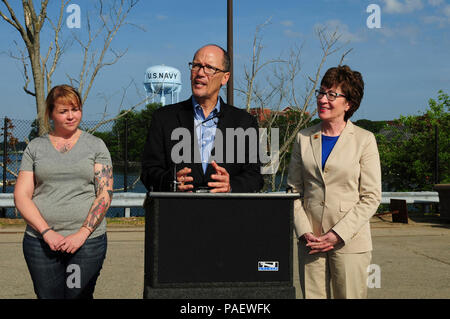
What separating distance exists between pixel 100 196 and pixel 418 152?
17.1 metres

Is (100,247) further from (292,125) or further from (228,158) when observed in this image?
(292,125)

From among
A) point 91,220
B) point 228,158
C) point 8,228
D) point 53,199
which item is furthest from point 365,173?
point 8,228

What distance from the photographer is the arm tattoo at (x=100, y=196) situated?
10.1 feet

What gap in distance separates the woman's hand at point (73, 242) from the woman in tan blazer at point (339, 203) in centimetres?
125

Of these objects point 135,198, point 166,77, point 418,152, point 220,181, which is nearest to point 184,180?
point 220,181

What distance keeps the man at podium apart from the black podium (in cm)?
54

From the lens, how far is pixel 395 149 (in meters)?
19.6

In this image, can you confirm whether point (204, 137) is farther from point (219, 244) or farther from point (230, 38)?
point (230, 38)

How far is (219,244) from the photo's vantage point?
7.04 feet

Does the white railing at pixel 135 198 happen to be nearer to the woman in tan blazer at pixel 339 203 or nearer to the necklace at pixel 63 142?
the necklace at pixel 63 142

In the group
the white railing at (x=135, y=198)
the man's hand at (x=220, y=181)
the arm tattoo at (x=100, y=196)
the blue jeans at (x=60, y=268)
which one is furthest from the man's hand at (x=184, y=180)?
the white railing at (x=135, y=198)

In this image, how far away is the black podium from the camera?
2.13 metres

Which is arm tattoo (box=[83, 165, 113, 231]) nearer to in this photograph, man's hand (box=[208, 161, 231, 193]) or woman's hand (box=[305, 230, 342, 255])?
man's hand (box=[208, 161, 231, 193])

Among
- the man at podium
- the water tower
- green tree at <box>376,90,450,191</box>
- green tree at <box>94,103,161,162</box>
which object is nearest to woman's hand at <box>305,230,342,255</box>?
the man at podium
